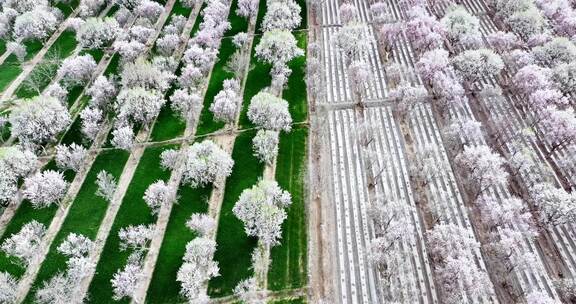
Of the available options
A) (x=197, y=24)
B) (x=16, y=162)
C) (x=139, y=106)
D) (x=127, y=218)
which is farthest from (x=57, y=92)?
(x=197, y=24)

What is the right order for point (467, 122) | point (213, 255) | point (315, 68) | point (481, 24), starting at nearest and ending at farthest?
point (213, 255), point (467, 122), point (315, 68), point (481, 24)

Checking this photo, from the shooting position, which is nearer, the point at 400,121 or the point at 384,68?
the point at 400,121

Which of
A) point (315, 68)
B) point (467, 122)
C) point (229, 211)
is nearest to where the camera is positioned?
point (229, 211)

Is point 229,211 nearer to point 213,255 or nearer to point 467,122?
point 213,255

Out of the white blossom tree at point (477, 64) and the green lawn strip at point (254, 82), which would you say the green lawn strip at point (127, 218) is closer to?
the green lawn strip at point (254, 82)

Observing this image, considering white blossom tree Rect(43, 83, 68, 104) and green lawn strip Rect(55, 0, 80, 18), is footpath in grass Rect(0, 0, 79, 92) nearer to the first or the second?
green lawn strip Rect(55, 0, 80, 18)

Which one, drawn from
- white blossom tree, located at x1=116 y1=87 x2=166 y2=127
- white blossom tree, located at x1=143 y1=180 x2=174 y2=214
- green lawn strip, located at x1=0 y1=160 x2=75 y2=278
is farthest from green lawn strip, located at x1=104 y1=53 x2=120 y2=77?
white blossom tree, located at x1=143 y1=180 x2=174 y2=214

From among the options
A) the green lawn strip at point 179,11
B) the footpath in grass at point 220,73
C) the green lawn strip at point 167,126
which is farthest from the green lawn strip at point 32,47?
the footpath in grass at point 220,73

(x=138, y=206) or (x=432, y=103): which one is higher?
(x=432, y=103)

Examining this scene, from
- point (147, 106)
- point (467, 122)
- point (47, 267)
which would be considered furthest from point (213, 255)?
point (467, 122)
